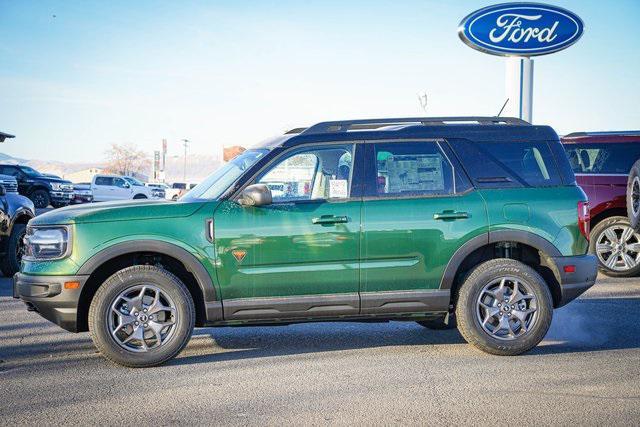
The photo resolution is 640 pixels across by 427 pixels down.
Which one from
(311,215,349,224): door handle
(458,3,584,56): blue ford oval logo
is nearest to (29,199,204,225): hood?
(311,215,349,224): door handle

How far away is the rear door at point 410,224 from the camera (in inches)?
228

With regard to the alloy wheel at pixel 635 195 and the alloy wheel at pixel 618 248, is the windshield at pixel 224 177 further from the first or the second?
the alloy wheel at pixel 618 248

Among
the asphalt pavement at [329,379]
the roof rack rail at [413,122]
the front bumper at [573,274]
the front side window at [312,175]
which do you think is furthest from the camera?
the roof rack rail at [413,122]

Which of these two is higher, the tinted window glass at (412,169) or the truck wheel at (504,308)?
the tinted window glass at (412,169)

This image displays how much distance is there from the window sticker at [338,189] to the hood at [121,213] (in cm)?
105

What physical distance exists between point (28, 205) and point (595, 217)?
27.5ft

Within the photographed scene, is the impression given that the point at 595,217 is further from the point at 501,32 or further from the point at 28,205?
the point at 28,205

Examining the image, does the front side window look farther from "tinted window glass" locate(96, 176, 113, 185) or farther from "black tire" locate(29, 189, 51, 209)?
"tinted window glass" locate(96, 176, 113, 185)

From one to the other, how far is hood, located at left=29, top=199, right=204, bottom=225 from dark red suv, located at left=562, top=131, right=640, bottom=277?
279 inches

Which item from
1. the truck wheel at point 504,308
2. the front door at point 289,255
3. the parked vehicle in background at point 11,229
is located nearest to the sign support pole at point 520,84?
the parked vehicle in background at point 11,229

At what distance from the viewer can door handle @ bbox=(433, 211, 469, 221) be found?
5.86 meters

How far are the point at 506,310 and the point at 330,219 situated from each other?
1.65 meters

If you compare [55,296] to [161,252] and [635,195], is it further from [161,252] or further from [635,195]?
[635,195]

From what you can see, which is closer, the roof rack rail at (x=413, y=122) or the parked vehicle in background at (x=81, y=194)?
the roof rack rail at (x=413, y=122)
